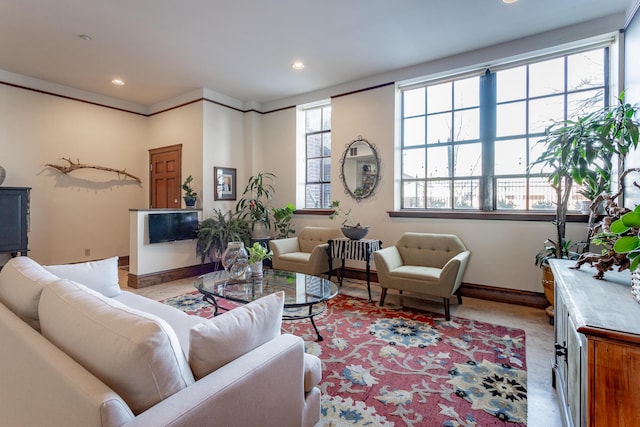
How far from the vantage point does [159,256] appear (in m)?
4.58

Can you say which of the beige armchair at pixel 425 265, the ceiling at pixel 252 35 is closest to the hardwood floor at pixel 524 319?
the beige armchair at pixel 425 265

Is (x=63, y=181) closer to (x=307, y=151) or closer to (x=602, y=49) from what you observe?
(x=307, y=151)

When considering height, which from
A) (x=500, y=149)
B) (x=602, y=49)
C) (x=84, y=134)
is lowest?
(x=500, y=149)

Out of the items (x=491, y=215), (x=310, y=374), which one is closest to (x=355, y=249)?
(x=491, y=215)

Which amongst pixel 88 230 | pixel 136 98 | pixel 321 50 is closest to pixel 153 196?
pixel 88 230

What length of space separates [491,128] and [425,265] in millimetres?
1884

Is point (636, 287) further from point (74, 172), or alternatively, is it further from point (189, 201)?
point (74, 172)

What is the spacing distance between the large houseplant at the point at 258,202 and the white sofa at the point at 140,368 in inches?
153

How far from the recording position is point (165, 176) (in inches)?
223

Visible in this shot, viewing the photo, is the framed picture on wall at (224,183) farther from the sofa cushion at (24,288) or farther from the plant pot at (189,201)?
the sofa cushion at (24,288)

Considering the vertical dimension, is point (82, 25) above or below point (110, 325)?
above

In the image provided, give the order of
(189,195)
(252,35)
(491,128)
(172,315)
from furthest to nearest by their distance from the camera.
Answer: (189,195)
(491,128)
(252,35)
(172,315)

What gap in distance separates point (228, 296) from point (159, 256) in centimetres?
268

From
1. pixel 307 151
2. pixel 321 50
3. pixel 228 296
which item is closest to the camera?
pixel 228 296
